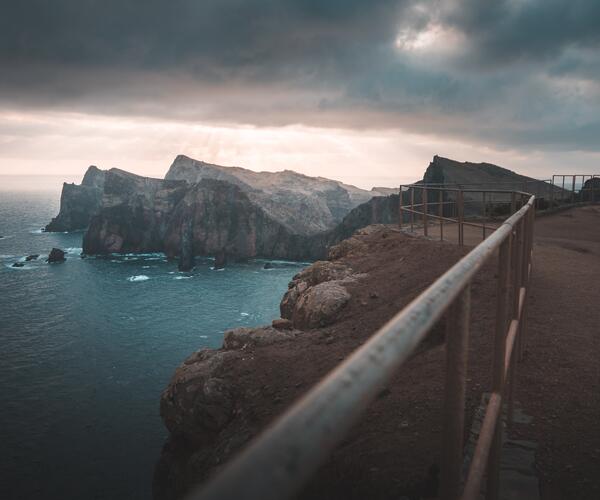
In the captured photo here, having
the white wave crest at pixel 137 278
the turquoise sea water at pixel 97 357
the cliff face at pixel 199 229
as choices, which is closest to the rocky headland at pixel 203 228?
the cliff face at pixel 199 229

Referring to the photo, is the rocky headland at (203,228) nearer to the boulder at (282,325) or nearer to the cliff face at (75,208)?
the cliff face at (75,208)

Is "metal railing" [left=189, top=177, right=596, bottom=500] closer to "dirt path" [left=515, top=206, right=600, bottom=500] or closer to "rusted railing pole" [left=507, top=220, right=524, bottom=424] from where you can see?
"rusted railing pole" [left=507, top=220, right=524, bottom=424]

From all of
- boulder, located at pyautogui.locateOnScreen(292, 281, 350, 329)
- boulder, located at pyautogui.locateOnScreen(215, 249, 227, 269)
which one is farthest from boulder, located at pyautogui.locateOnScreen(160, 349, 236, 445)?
boulder, located at pyautogui.locateOnScreen(215, 249, 227, 269)

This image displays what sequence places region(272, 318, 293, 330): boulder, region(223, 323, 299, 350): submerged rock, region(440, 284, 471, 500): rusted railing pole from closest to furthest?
region(440, 284, 471, 500): rusted railing pole < region(223, 323, 299, 350): submerged rock < region(272, 318, 293, 330): boulder

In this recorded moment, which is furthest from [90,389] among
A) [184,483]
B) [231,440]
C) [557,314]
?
[557,314]

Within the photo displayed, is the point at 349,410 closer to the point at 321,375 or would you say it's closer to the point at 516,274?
the point at 516,274
